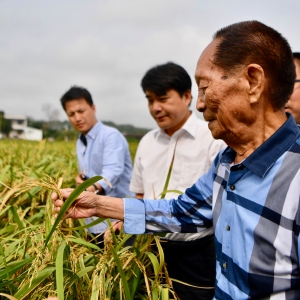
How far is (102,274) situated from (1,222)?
890 mm

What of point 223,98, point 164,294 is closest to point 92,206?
point 164,294

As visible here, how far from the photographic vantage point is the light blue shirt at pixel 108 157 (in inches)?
108

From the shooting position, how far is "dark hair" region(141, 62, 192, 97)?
2.12 m

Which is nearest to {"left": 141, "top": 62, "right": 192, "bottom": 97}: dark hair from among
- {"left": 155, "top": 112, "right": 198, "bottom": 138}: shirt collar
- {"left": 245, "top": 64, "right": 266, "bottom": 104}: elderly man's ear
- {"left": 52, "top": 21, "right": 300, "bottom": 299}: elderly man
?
{"left": 155, "top": 112, "right": 198, "bottom": 138}: shirt collar

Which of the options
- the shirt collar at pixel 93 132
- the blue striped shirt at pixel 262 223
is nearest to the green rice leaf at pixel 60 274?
the blue striped shirt at pixel 262 223

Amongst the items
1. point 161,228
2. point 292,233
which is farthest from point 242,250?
point 161,228

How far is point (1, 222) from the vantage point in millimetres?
1809

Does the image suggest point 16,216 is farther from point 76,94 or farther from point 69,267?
point 76,94

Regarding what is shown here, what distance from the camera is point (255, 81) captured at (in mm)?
918

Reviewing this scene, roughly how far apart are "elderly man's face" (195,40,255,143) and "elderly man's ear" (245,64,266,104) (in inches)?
0.5

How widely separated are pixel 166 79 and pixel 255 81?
1.23 m

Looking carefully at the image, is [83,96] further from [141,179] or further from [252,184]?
[252,184]

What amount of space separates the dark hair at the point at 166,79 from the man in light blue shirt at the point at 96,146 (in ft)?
2.53

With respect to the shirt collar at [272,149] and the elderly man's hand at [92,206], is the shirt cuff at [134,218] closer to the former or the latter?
the elderly man's hand at [92,206]
